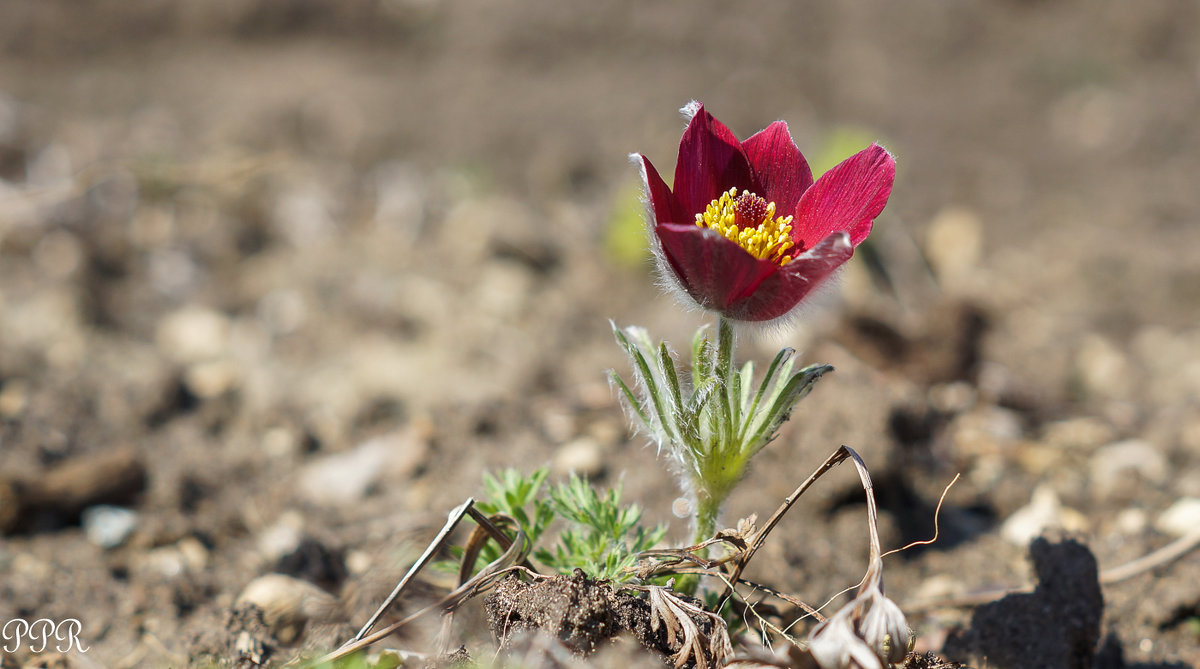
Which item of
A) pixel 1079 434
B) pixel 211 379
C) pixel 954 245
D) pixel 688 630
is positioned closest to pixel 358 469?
pixel 211 379

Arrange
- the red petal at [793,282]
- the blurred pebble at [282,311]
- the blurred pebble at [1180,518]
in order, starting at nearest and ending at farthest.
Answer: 1. the red petal at [793,282]
2. the blurred pebble at [1180,518]
3. the blurred pebble at [282,311]

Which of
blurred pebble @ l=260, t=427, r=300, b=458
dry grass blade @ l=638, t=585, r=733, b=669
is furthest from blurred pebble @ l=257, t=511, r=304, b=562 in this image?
dry grass blade @ l=638, t=585, r=733, b=669

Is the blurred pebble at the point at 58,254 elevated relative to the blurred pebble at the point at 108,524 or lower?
elevated

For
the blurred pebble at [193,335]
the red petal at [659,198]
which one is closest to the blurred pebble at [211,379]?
the blurred pebble at [193,335]

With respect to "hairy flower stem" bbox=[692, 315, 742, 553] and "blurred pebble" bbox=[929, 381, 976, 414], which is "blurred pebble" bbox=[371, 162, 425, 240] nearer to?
"blurred pebble" bbox=[929, 381, 976, 414]

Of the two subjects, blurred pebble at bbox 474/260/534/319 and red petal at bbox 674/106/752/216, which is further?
blurred pebble at bbox 474/260/534/319

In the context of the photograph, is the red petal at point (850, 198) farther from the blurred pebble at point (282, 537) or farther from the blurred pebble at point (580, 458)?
the blurred pebble at point (282, 537)

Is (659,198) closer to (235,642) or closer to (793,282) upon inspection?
(793,282)

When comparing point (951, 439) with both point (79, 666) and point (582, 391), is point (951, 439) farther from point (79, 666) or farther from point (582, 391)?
point (79, 666)
